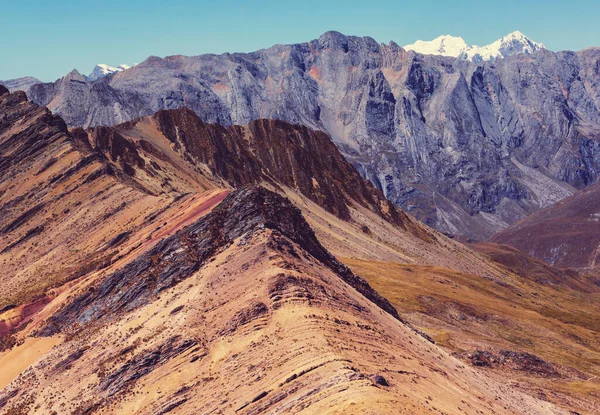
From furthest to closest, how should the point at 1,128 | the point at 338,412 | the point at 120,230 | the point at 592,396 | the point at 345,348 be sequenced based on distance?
1. the point at 1,128
2. the point at 120,230
3. the point at 592,396
4. the point at 345,348
5. the point at 338,412

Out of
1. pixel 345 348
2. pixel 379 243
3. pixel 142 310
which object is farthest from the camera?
pixel 379 243

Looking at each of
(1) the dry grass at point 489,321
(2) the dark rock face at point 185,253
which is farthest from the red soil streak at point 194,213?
(1) the dry grass at point 489,321

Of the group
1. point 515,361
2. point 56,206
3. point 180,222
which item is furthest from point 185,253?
point 56,206

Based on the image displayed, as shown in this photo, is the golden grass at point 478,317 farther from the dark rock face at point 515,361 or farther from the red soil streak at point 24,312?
the red soil streak at point 24,312

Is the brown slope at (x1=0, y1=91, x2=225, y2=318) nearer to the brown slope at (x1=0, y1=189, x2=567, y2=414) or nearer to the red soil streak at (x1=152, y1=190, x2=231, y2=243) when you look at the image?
the red soil streak at (x1=152, y1=190, x2=231, y2=243)

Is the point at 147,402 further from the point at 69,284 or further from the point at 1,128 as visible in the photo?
the point at 1,128

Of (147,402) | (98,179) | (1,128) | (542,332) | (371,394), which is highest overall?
(1,128)

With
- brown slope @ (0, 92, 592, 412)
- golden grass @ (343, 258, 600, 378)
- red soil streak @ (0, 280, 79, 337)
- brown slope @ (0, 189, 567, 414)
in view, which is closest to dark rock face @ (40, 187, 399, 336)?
brown slope @ (0, 189, 567, 414)

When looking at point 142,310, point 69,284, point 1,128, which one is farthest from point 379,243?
point 142,310
